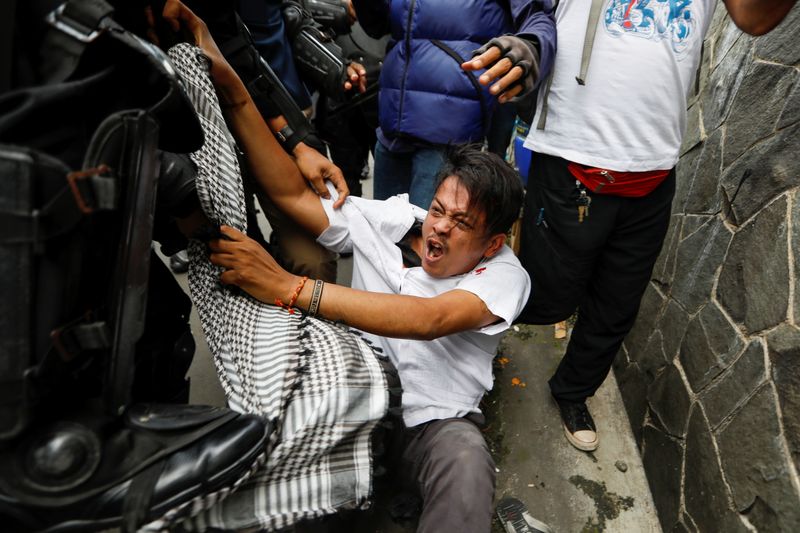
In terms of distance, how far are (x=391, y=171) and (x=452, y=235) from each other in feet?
3.47

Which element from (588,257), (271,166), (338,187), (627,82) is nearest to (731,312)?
(588,257)

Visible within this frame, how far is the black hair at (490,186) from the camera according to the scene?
1.46 m

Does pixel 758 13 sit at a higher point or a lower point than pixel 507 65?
higher

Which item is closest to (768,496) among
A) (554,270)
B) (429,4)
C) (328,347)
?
(554,270)

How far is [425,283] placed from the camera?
61.1 inches

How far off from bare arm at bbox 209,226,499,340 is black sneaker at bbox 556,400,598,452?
3.46 feet

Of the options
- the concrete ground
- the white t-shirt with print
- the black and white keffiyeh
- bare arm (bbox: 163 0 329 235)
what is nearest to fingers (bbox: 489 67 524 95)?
the white t-shirt with print

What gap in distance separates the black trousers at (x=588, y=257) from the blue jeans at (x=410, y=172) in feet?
1.59

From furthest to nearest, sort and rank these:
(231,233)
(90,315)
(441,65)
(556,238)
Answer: (441,65) → (556,238) → (231,233) → (90,315)

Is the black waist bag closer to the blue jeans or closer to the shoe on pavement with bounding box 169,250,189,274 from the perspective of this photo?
the blue jeans

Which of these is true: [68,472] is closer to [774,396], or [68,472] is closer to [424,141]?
[424,141]

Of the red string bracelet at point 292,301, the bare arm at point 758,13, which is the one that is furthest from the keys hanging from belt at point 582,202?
the red string bracelet at point 292,301

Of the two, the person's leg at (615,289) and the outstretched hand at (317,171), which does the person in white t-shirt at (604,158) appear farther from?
the outstretched hand at (317,171)

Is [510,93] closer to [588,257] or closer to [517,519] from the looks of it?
[588,257]
